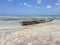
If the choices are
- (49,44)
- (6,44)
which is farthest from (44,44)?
(6,44)

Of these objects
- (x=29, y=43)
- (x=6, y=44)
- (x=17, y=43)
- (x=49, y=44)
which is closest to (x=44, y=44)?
(x=49, y=44)

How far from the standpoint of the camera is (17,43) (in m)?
3.85

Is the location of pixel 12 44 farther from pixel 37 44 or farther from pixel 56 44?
pixel 56 44

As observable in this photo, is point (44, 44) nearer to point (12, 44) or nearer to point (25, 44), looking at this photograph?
point (25, 44)

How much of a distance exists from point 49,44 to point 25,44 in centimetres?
70

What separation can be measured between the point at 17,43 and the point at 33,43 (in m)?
0.48

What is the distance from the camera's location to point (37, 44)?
12.3ft

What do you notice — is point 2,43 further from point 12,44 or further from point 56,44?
point 56,44

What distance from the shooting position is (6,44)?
379 cm

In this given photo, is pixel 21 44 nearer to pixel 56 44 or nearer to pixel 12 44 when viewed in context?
pixel 12 44

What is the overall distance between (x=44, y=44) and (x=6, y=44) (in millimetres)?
1117

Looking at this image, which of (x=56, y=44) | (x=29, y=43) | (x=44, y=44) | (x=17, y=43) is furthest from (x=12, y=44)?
(x=56, y=44)

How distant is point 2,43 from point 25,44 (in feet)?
2.37

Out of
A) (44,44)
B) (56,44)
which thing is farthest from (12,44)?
(56,44)
